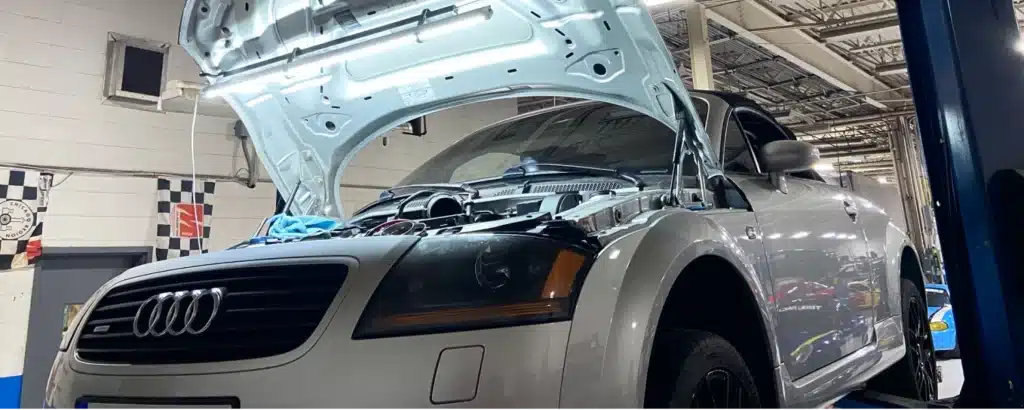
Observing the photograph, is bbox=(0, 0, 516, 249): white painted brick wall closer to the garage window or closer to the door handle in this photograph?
the garage window

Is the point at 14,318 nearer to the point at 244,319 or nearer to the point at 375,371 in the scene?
the point at 244,319

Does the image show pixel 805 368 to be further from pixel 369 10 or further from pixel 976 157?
pixel 369 10

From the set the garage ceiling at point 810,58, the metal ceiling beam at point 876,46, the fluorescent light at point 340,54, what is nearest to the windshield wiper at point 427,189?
the fluorescent light at point 340,54

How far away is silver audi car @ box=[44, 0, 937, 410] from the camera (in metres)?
1.14

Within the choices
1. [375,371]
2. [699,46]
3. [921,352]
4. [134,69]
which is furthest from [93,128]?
[699,46]

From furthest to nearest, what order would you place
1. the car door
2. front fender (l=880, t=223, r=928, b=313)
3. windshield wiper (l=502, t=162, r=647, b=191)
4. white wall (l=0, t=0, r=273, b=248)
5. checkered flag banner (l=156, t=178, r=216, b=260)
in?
1. checkered flag banner (l=156, t=178, r=216, b=260)
2. white wall (l=0, t=0, r=273, b=248)
3. front fender (l=880, t=223, r=928, b=313)
4. windshield wiper (l=502, t=162, r=647, b=191)
5. the car door

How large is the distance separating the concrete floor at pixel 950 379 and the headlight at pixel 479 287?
425cm

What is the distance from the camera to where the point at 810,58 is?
890 centimetres

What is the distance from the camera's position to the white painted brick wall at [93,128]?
15.1ft

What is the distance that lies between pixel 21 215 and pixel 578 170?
14.1 ft

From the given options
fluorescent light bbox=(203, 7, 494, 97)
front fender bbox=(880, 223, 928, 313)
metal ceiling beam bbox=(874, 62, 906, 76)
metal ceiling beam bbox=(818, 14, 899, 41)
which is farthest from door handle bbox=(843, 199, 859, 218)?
metal ceiling beam bbox=(874, 62, 906, 76)

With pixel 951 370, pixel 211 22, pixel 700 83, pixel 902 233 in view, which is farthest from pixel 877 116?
pixel 211 22

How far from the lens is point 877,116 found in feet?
41.1

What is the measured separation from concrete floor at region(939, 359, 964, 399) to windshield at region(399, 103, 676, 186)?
3420 mm
